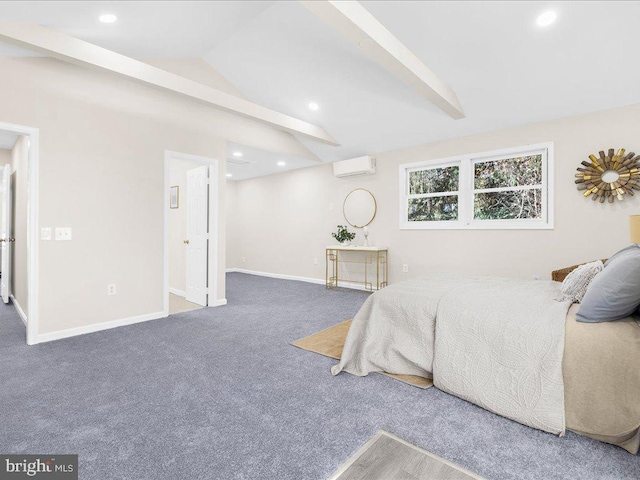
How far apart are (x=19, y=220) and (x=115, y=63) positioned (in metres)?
2.54

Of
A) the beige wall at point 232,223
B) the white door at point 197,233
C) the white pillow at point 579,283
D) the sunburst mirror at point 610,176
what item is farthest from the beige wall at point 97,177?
the sunburst mirror at point 610,176

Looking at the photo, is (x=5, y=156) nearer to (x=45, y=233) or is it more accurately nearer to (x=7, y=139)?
(x=7, y=139)

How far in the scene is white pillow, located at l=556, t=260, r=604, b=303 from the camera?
2.16 m

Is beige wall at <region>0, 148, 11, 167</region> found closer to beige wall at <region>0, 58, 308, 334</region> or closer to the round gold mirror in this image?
beige wall at <region>0, 58, 308, 334</region>

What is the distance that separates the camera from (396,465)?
146 cm

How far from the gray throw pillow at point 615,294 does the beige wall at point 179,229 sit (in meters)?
4.90

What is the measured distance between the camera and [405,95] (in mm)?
4176

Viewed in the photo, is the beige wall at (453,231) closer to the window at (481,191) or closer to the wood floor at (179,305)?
the window at (481,191)

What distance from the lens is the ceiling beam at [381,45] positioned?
221 cm

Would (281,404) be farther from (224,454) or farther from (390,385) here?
(390,385)

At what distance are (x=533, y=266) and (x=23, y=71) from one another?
582cm

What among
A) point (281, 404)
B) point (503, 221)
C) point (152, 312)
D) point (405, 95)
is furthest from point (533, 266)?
point (152, 312)

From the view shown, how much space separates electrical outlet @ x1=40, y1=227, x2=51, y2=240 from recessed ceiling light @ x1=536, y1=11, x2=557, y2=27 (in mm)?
4775

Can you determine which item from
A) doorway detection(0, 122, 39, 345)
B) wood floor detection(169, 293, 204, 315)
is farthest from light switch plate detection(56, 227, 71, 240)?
wood floor detection(169, 293, 204, 315)
